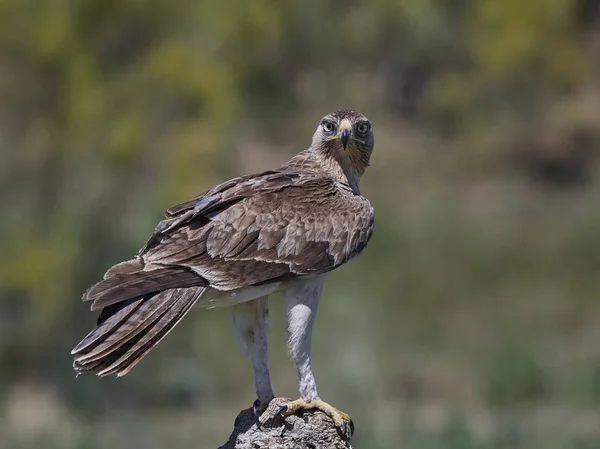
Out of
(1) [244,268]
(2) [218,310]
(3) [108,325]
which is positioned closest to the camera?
(3) [108,325]

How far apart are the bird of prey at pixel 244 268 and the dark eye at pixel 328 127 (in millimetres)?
339

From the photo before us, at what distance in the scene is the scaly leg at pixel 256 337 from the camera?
7039mm

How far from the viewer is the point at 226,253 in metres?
6.81

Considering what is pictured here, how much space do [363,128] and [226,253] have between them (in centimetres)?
153

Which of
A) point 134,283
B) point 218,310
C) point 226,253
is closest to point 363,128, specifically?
point 226,253

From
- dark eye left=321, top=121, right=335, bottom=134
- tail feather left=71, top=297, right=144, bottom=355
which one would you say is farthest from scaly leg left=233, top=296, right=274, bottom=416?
dark eye left=321, top=121, right=335, bottom=134

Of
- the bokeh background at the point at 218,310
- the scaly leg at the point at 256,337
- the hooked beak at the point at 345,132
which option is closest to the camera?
the scaly leg at the point at 256,337

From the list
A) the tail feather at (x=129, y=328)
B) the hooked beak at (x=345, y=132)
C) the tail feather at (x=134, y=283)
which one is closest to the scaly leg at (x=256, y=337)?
the tail feather at (x=134, y=283)

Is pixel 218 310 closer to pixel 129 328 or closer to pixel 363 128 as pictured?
pixel 363 128

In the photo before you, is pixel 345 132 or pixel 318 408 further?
pixel 345 132

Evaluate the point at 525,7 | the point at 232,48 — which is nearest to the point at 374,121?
the point at 525,7

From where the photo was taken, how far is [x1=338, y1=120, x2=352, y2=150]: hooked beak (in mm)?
7668

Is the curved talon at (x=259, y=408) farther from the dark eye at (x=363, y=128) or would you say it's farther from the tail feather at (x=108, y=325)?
the dark eye at (x=363, y=128)

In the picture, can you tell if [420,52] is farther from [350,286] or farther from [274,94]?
[350,286]
